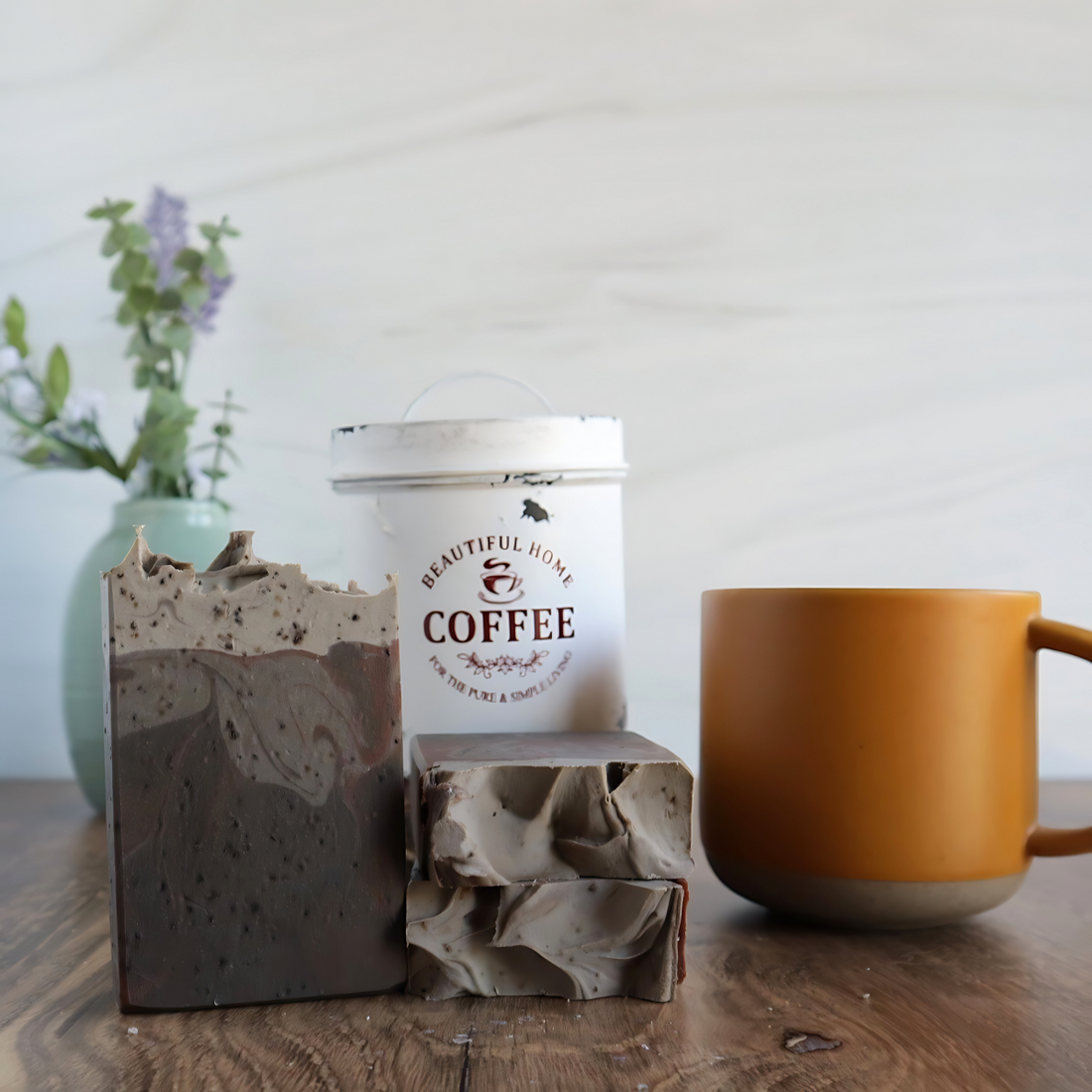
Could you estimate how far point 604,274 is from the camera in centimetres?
89

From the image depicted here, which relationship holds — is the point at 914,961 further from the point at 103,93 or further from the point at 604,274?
the point at 103,93

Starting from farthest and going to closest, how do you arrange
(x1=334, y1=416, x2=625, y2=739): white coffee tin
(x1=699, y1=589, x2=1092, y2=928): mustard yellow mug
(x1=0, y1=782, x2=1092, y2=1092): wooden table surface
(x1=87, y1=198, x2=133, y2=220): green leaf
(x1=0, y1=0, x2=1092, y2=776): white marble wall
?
(x1=0, y1=0, x2=1092, y2=776): white marble wall → (x1=87, y1=198, x2=133, y2=220): green leaf → (x1=334, y1=416, x2=625, y2=739): white coffee tin → (x1=699, y1=589, x2=1092, y2=928): mustard yellow mug → (x1=0, y1=782, x2=1092, y2=1092): wooden table surface

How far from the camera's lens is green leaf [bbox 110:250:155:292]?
0.77 meters

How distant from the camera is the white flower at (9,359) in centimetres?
77

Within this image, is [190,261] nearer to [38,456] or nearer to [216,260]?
[216,260]

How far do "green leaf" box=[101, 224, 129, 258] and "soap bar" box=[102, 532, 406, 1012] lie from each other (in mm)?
454

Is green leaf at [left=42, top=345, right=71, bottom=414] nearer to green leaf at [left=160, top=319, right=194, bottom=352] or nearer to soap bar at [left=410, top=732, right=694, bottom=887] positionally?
green leaf at [left=160, top=319, right=194, bottom=352]

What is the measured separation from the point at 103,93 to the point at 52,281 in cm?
17

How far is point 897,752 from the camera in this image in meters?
0.45

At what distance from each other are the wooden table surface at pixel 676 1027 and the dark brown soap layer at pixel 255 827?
18mm

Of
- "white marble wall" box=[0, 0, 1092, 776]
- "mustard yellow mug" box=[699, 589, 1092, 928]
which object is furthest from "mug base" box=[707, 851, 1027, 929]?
"white marble wall" box=[0, 0, 1092, 776]

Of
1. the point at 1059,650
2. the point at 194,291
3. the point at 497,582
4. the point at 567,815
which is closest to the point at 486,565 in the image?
the point at 497,582

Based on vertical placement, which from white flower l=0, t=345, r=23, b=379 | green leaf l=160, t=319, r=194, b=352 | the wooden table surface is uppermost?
green leaf l=160, t=319, r=194, b=352

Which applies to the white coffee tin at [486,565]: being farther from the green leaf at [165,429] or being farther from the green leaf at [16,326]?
the green leaf at [16,326]
